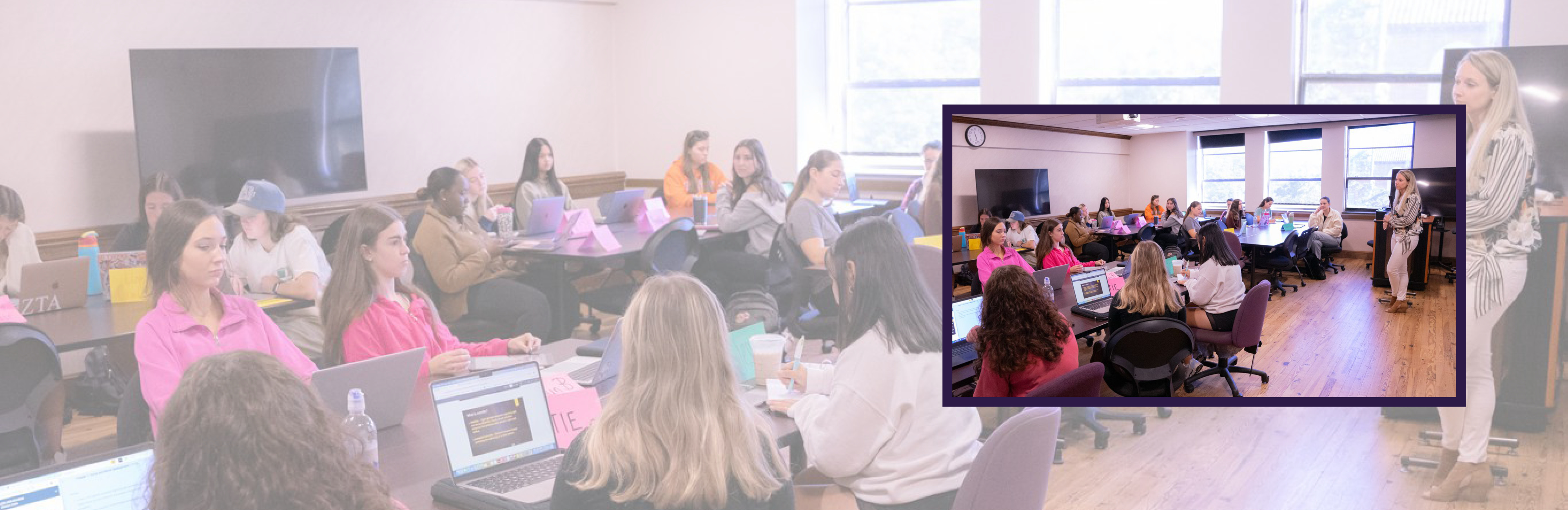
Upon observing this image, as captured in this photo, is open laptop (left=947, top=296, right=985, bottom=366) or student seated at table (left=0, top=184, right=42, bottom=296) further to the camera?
student seated at table (left=0, top=184, right=42, bottom=296)

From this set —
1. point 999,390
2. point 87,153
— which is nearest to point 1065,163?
point 999,390

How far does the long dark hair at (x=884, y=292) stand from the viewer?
8.95ft

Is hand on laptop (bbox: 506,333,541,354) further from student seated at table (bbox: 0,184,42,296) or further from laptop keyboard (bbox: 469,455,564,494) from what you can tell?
student seated at table (bbox: 0,184,42,296)

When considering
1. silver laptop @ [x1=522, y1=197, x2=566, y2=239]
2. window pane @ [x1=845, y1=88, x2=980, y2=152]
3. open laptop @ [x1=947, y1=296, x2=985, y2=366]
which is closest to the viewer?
open laptop @ [x1=947, y1=296, x2=985, y2=366]

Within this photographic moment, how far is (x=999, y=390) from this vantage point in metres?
2.19

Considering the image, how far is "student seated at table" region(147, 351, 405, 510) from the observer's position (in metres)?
1.99

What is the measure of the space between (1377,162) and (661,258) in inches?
128

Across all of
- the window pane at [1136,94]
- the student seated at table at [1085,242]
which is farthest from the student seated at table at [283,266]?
the window pane at [1136,94]

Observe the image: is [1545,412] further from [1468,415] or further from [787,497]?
[787,497]

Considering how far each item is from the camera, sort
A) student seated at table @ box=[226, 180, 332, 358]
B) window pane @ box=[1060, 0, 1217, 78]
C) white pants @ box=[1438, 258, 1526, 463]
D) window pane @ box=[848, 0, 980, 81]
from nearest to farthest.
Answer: white pants @ box=[1438, 258, 1526, 463] → student seated at table @ box=[226, 180, 332, 358] → window pane @ box=[1060, 0, 1217, 78] → window pane @ box=[848, 0, 980, 81]

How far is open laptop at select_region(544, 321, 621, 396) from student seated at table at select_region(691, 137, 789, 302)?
2567 millimetres

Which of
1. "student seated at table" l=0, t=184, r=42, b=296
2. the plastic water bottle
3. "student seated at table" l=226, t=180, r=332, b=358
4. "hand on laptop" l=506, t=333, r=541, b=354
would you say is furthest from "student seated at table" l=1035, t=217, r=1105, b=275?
"student seated at table" l=0, t=184, r=42, b=296

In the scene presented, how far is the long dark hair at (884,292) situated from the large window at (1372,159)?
1.06 m

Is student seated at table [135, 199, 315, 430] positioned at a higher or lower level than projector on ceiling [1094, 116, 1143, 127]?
lower
